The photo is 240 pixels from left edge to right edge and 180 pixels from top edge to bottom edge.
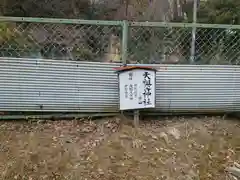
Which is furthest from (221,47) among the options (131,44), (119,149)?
(119,149)

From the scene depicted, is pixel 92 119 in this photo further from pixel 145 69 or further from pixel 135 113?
pixel 145 69

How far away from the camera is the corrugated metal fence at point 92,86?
3307 mm

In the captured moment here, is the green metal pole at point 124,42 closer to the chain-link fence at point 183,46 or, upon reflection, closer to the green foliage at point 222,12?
the chain-link fence at point 183,46

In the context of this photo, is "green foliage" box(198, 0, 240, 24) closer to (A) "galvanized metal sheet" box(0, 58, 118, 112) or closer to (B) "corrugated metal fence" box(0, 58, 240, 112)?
(B) "corrugated metal fence" box(0, 58, 240, 112)

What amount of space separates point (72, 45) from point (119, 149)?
1.57m

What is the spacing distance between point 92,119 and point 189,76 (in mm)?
1326

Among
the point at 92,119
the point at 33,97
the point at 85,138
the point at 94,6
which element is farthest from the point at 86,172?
the point at 94,6

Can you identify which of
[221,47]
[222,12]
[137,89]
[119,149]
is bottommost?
[119,149]

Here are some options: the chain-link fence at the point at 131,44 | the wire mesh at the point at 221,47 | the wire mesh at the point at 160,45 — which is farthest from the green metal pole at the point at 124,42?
the wire mesh at the point at 221,47

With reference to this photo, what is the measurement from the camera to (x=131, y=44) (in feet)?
11.7

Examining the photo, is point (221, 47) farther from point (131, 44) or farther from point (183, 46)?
point (131, 44)

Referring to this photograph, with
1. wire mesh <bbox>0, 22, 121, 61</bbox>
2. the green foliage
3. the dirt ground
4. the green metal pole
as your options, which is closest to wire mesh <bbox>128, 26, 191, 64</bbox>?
the green metal pole

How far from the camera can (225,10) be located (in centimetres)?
934

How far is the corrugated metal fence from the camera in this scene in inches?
130
